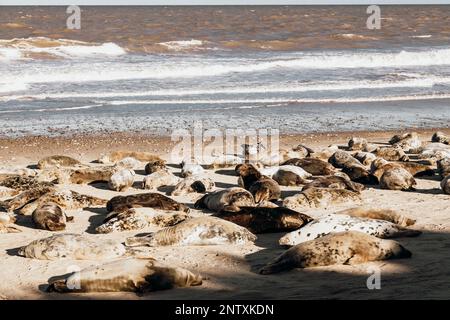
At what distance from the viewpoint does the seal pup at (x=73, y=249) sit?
7.11m

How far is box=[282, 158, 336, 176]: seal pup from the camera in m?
11.3

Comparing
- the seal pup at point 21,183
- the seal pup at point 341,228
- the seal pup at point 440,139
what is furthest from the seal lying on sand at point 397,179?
the seal pup at point 21,183

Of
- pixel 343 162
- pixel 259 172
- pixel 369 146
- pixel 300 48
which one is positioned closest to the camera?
pixel 259 172

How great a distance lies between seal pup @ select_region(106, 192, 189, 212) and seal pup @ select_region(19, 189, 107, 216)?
0.57 meters

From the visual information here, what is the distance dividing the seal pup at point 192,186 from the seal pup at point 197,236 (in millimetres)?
2585

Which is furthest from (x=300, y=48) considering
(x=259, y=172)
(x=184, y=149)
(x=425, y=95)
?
(x=259, y=172)

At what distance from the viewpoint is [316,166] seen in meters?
11.4

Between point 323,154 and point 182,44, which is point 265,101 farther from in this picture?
point 182,44

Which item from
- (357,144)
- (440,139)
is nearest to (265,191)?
(357,144)

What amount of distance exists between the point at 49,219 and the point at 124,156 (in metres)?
4.60

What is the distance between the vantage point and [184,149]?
1413 centimetres
